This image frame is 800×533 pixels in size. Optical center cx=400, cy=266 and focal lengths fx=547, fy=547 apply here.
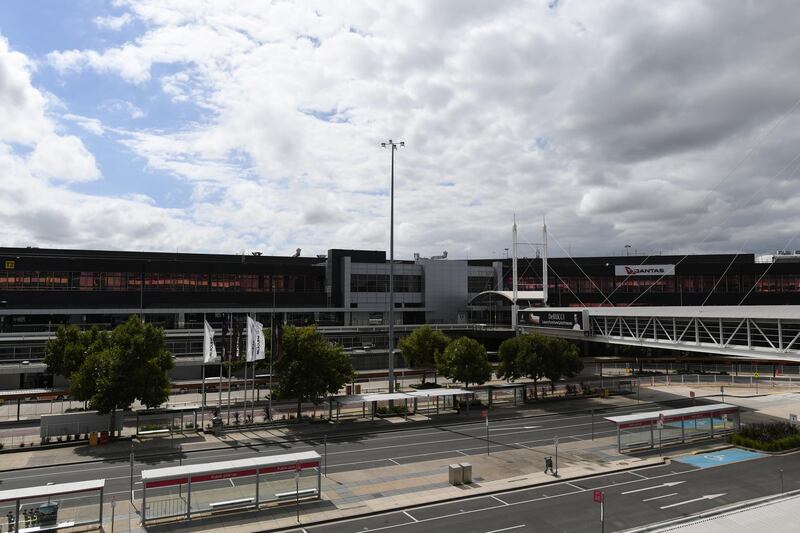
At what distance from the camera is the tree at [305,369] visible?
151 ft

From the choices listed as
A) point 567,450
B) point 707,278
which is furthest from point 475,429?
point 707,278

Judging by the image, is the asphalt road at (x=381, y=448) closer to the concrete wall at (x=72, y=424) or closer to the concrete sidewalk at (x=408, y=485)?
the concrete sidewalk at (x=408, y=485)

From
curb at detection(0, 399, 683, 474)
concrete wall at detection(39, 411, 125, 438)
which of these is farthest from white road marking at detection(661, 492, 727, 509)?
concrete wall at detection(39, 411, 125, 438)

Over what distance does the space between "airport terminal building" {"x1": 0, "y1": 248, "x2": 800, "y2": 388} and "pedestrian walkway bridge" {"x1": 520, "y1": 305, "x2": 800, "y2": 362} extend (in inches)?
894

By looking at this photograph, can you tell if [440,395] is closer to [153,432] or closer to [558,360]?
[558,360]

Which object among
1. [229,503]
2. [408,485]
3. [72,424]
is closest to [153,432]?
[72,424]

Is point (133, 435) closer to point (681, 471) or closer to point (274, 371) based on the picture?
point (274, 371)

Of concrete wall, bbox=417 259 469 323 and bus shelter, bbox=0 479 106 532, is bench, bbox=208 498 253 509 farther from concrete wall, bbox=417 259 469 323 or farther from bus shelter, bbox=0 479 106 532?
concrete wall, bbox=417 259 469 323

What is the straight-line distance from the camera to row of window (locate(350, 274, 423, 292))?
97.0 metres

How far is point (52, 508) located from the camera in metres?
23.2

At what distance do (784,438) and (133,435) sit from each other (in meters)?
47.9

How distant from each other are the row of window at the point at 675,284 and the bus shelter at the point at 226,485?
93.2 m

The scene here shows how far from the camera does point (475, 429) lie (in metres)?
45.4

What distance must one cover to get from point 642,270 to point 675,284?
7.41 m
